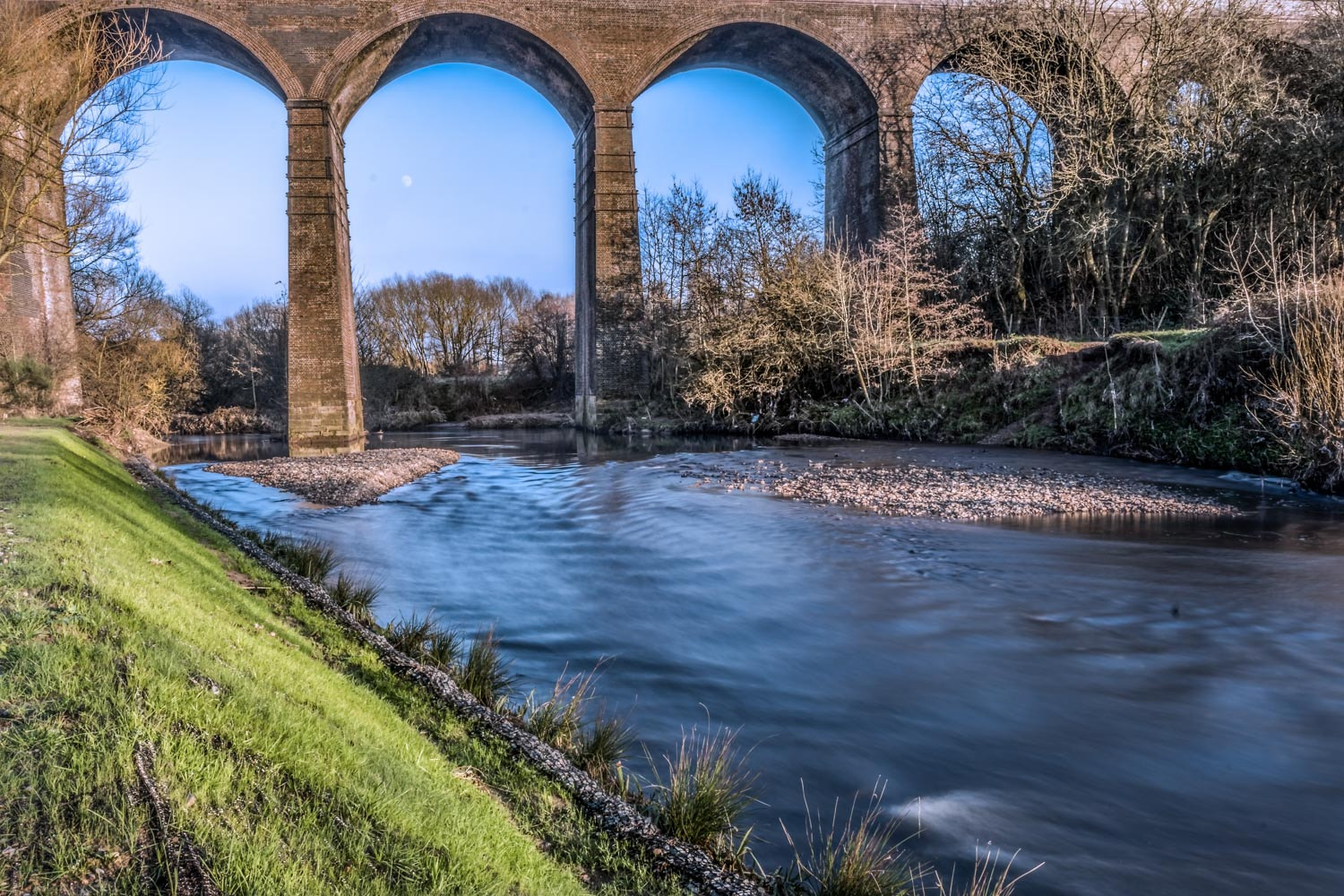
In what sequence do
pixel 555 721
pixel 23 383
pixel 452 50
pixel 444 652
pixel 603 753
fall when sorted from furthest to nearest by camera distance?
pixel 452 50 < pixel 23 383 < pixel 444 652 < pixel 555 721 < pixel 603 753

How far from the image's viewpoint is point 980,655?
5.27m

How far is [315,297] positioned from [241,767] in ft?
60.4

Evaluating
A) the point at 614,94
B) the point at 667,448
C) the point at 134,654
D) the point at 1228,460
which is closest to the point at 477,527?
the point at 134,654

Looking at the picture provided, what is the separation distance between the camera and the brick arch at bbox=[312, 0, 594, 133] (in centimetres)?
1925

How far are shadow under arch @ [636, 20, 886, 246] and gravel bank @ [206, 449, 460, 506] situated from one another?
38.3 feet

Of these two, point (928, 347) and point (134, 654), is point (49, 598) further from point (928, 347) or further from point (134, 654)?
point (928, 347)

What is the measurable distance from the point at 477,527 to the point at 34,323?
1475 cm

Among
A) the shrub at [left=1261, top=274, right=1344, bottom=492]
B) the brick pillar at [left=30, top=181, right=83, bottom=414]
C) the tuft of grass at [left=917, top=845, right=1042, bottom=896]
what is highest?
the brick pillar at [left=30, top=181, right=83, bottom=414]

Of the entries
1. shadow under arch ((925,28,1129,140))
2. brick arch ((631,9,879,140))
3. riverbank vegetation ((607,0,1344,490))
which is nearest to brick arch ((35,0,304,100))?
brick arch ((631,9,879,140))

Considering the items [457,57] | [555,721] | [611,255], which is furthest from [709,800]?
[457,57]

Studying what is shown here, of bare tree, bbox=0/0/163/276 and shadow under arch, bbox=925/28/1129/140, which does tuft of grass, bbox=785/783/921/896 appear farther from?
shadow under arch, bbox=925/28/1129/140

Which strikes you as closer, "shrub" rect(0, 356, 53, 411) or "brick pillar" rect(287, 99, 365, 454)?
"shrub" rect(0, 356, 53, 411)

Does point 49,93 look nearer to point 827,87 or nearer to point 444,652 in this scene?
point 444,652

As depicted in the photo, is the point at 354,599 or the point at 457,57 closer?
the point at 354,599
